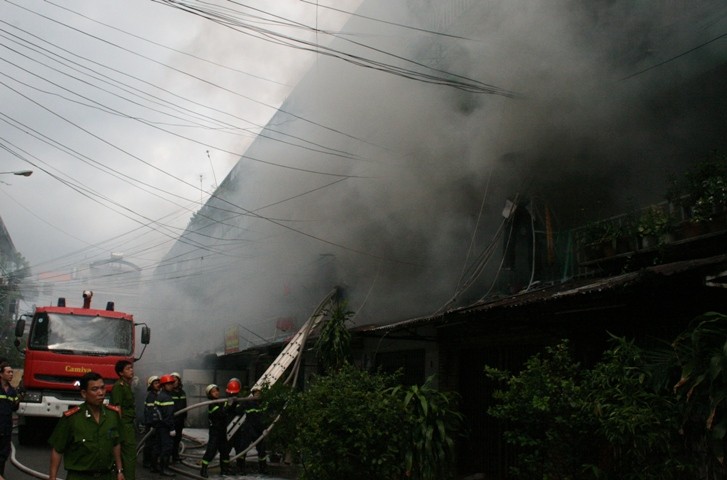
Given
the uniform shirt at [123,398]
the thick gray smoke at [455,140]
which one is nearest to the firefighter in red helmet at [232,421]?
the uniform shirt at [123,398]

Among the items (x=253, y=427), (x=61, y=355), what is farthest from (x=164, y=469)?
(x=61, y=355)

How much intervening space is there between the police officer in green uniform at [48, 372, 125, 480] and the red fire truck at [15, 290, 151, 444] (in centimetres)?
782

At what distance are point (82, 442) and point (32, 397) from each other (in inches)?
326

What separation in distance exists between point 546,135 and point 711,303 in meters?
4.96

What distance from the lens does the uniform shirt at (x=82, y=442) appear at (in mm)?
4164

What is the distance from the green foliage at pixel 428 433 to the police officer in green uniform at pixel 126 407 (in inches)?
92.4

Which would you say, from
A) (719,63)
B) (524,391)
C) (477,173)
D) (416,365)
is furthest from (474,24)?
(524,391)

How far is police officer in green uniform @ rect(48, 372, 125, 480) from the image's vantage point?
4168 mm

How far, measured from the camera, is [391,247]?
45.9 ft

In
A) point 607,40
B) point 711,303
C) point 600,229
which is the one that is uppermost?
point 607,40

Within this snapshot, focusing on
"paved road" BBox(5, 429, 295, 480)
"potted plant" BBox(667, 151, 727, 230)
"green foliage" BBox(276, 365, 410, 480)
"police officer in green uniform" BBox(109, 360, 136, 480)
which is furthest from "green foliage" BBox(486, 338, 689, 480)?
"paved road" BBox(5, 429, 295, 480)

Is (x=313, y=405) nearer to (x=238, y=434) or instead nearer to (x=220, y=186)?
(x=238, y=434)

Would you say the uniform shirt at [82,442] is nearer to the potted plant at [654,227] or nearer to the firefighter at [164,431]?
the firefighter at [164,431]

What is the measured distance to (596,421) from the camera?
4.74 metres
